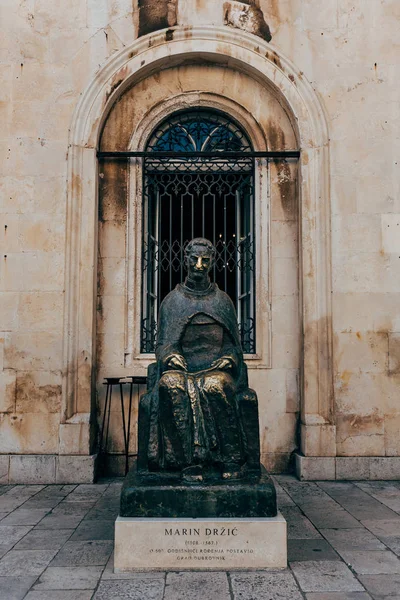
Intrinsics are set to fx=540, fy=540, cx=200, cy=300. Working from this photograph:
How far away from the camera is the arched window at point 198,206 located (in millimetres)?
8211

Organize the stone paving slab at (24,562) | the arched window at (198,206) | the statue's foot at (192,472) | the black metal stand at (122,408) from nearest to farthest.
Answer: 1. the stone paving slab at (24,562)
2. the statue's foot at (192,472)
3. the black metal stand at (122,408)
4. the arched window at (198,206)

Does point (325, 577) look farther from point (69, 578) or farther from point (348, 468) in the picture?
point (348, 468)

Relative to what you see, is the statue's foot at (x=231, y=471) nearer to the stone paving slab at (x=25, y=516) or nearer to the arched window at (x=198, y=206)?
the stone paving slab at (x=25, y=516)

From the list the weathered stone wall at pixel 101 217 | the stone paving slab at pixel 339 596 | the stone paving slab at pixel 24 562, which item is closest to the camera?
the stone paving slab at pixel 339 596

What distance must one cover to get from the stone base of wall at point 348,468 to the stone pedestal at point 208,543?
319cm

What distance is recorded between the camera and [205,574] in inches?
164

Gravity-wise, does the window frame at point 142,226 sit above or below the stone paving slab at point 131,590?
above

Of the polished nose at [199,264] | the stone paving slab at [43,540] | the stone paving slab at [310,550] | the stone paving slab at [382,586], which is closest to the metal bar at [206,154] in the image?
the polished nose at [199,264]

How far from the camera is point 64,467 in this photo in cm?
725

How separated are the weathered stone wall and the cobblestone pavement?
1154 mm

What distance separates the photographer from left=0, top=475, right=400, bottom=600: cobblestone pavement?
3.86m

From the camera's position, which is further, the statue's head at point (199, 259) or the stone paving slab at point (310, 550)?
the statue's head at point (199, 259)

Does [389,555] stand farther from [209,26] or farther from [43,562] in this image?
[209,26]

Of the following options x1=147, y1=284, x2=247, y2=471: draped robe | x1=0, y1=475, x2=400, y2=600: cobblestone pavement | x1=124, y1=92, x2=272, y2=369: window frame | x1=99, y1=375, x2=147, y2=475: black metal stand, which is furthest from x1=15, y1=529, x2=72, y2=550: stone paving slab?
x1=124, y1=92, x2=272, y2=369: window frame
